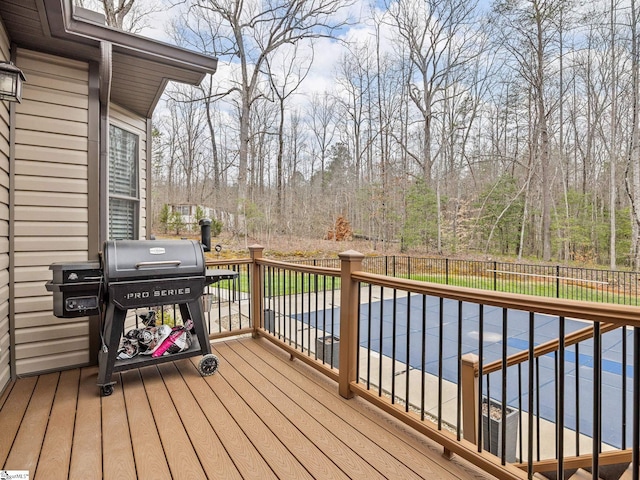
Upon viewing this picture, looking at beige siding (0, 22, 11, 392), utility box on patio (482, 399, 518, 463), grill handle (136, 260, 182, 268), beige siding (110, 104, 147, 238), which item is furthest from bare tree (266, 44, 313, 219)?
utility box on patio (482, 399, 518, 463)

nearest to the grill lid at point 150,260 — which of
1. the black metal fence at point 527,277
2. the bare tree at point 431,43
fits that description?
the black metal fence at point 527,277

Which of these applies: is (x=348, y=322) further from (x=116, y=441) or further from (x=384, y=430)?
(x=116, y=441)

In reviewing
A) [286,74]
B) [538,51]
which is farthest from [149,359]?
[538,51]

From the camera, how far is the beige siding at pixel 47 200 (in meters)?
2.72

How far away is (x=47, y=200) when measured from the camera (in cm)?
282

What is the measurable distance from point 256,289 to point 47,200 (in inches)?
79.5

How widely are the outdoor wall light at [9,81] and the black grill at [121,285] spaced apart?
1016mm

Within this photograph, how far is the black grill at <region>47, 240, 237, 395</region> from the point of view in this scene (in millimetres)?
2418

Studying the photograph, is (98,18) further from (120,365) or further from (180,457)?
(180,457)

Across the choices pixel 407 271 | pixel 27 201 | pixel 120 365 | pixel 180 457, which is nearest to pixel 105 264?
pixel 120 365

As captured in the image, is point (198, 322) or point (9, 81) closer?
point (9, 81)

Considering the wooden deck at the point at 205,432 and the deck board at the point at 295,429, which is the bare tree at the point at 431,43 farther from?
the wooden deck at the point at 205,432

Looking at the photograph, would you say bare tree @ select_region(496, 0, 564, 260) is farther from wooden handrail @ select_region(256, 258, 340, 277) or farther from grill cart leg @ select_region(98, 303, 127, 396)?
grill cart leg @ select_region(98, 303, 127, 396)

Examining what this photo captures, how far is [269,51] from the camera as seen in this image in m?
12.8
